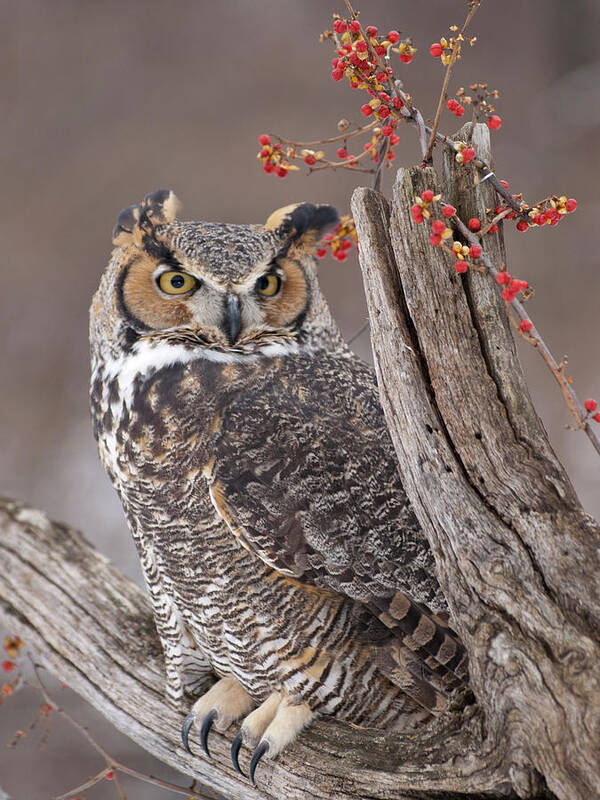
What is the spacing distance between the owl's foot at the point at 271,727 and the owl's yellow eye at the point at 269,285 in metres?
0.63

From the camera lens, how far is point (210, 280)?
3.89ft

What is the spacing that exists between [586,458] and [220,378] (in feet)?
7.51

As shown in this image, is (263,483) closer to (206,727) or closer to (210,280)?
(210,280)

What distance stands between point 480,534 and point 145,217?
726 mm

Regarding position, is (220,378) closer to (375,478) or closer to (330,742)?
(375,478)

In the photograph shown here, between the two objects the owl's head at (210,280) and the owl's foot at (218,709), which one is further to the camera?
the owl's foot at (218,709)

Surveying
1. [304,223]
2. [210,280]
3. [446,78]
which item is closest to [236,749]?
[210,280]

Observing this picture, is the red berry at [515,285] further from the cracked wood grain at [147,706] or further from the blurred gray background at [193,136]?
the blurred gray background at [193,136]

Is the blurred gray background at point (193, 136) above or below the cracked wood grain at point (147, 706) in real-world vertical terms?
above

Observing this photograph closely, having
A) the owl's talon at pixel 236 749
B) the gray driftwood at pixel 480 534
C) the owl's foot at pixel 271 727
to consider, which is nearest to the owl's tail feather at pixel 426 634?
the gray driftwood at pixel 480 534

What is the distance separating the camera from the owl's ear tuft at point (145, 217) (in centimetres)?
126

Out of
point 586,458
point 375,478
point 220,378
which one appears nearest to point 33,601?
point 220,378

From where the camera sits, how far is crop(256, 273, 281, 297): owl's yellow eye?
4.06 feet

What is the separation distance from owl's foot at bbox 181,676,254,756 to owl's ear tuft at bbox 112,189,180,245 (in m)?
0.76
